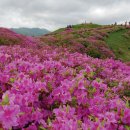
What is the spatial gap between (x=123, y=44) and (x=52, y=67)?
3464cm

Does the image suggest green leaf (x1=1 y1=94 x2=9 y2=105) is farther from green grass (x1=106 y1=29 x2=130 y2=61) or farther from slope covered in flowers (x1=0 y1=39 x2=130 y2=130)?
green grass (x1=106 y1=29 x2=130 y2=61)

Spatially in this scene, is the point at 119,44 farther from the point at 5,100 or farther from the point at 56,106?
the point at 5,100

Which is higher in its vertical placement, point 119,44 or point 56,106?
point 56,106

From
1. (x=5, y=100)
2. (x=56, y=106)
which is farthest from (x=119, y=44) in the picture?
(x=5, y=100)

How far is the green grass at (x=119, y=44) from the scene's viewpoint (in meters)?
34.9

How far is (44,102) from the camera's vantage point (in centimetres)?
532

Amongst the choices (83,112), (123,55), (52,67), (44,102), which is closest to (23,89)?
(44,102)

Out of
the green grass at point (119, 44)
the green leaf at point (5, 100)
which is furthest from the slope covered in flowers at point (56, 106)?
the green grass at point (119, 44)

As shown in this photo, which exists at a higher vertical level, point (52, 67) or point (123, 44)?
point (52, 67)

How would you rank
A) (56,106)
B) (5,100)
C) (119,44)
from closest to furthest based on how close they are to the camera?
1. (5,100)
2. (56,106)
3. (119,44)

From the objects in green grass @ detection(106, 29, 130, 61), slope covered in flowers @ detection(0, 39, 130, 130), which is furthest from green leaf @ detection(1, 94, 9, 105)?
green grass @ detection(106, 29, 130, 61)

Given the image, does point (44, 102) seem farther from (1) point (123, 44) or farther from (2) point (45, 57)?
(1) point (123, 44)

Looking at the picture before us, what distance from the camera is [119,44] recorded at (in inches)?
1587

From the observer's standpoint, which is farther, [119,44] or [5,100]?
[119,44]
